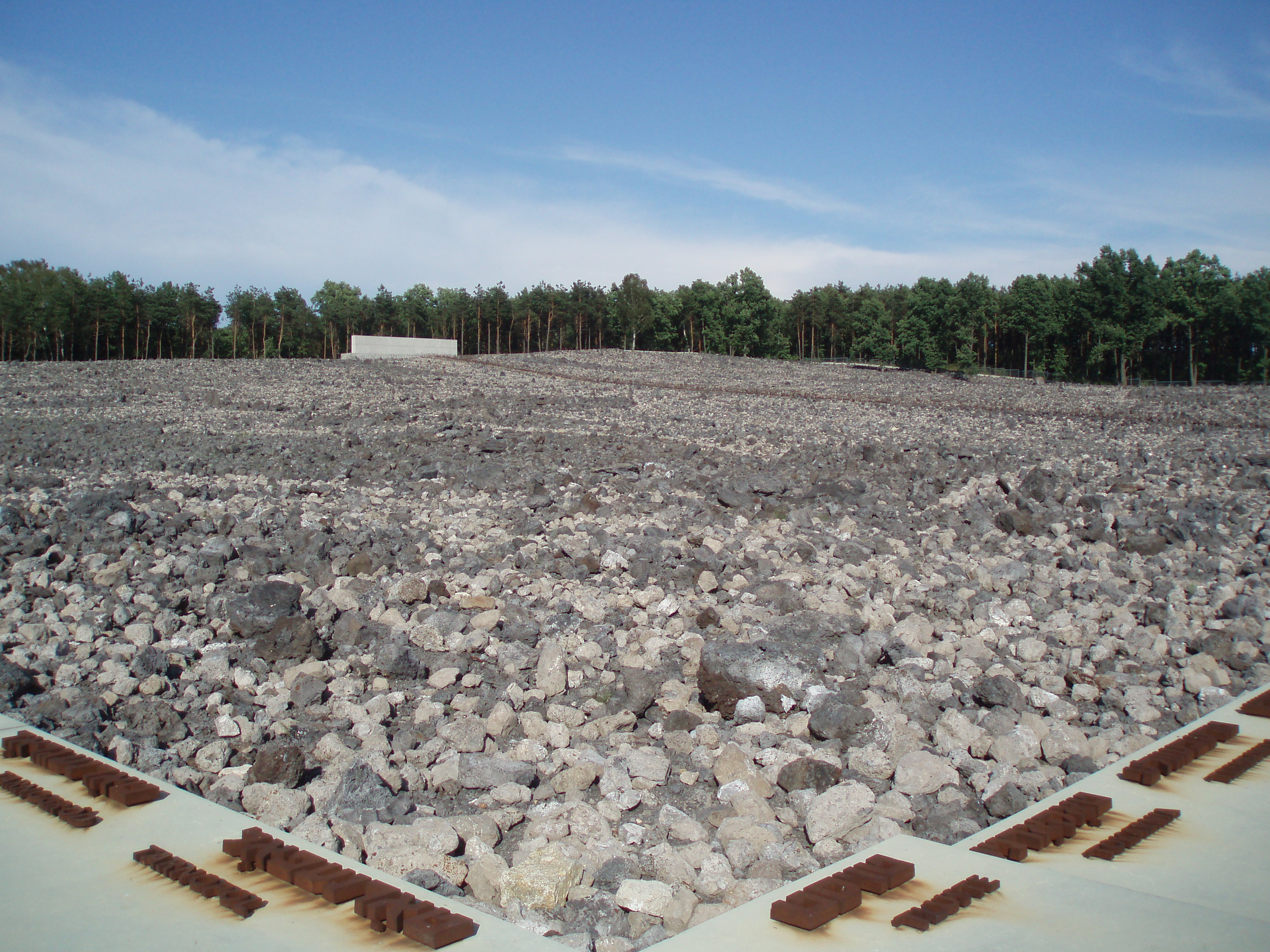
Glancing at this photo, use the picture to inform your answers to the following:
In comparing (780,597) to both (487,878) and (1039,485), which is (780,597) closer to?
(487,878)

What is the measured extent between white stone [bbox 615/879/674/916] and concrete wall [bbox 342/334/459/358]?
4754cm

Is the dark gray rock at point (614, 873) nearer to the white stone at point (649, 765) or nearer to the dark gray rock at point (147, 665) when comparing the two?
the white stone at point (649, 765)

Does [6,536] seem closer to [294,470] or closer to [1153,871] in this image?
[294,470]

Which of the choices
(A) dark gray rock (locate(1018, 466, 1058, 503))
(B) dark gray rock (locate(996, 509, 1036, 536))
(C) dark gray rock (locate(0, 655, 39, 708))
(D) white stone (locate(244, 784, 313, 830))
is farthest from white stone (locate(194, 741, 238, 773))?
(A) dark gray rock (locate(1018, 466, 1058, 503))

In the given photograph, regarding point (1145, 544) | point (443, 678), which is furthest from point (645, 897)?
point (1145, 544)

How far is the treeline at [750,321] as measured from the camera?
5906cm

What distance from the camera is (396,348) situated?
53344 millimetres

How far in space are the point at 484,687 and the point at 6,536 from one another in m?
5.28

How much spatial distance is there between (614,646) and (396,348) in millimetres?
49795

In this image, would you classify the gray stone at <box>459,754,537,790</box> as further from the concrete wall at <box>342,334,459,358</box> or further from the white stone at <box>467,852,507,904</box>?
the concrete wall at <box>342,334,459,358</box>

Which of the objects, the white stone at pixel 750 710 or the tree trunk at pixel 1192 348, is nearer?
the white stone at pixel 750 710

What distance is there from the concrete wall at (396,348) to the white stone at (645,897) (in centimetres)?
4754

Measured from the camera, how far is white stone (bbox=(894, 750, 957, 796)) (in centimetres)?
452

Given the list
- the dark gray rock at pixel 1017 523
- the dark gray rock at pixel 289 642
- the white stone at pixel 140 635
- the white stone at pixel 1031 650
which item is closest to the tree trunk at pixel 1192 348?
the dark gray rock at pixel 1017 523
